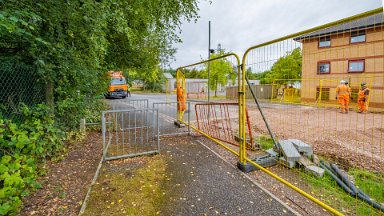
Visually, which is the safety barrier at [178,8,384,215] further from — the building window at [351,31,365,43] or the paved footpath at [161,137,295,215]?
the paved footpath at [161,137,295,215]

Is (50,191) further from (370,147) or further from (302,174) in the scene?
(370,147)

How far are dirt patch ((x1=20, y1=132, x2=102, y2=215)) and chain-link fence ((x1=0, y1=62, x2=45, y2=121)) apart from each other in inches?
48.5

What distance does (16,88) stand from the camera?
384 centimetres

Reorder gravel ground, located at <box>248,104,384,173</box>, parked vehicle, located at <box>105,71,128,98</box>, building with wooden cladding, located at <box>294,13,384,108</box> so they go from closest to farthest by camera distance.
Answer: building with wooden cladding, located at <box>294,13,384,108</box> < gravel ground, located at <box>248,104,384,173</box> < parked vehicle, located at <box>105,71,128,98</box>

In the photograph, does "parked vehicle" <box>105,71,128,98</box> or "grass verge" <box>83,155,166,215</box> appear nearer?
"grass verge" <box>83,155,166,215</box>

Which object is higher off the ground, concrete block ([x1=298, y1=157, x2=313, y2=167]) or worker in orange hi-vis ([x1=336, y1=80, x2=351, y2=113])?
worker in orange hi-vis ([x1=336, y1=80, x2=351, y2=113])

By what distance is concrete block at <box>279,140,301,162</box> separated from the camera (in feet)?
13.1

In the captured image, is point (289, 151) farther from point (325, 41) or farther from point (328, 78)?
point (325, 41)

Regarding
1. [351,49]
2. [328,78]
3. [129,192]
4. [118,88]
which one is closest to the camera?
[351,49]

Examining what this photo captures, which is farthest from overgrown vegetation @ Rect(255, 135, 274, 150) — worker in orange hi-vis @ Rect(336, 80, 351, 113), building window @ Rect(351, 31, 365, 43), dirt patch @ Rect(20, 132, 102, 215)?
dirt patch @ Rect(20, 132, 102, 215)

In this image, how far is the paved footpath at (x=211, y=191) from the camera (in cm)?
267

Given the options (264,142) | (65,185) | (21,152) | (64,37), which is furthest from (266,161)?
(64,37)

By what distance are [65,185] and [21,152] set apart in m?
0.86

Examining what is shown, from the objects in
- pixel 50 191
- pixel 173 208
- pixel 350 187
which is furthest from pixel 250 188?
pixel 50 191
